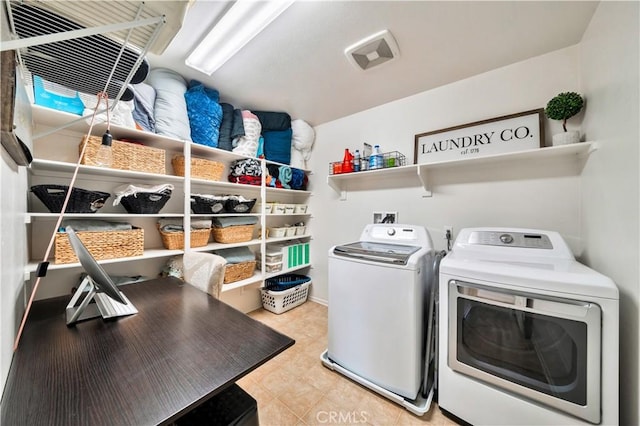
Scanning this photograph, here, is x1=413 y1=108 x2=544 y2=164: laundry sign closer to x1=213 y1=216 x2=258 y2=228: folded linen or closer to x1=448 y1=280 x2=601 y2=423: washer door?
x1=448 y1=280 x2=601 y2=423: washer door

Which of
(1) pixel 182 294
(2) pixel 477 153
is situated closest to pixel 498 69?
(2) pixel 477 153

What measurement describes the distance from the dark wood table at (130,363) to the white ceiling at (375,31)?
5.47ft

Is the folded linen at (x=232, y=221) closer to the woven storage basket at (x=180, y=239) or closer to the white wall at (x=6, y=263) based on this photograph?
the woven storage basket at (x=180, y=239)

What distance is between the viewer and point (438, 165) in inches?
77.1

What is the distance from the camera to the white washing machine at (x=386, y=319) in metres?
1.42

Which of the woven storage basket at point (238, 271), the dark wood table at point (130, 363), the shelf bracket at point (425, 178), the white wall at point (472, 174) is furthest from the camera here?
the woven storage basket at point (238, 271)

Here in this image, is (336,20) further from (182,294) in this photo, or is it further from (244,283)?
(244,283)

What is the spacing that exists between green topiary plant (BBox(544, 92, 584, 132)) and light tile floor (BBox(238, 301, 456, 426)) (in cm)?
203

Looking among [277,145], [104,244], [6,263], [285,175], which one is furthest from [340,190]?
[6,263]

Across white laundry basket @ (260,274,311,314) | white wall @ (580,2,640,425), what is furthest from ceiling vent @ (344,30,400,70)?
white laundry basket @ (260,274,311,314)

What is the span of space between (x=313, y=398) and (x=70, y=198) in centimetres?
200

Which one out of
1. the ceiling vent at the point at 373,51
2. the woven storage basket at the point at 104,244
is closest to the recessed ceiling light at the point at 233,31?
the ceiling vent at the point at 373,51

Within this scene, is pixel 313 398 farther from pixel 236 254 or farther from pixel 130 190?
pixel 130 190

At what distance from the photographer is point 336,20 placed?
1.40 metres
